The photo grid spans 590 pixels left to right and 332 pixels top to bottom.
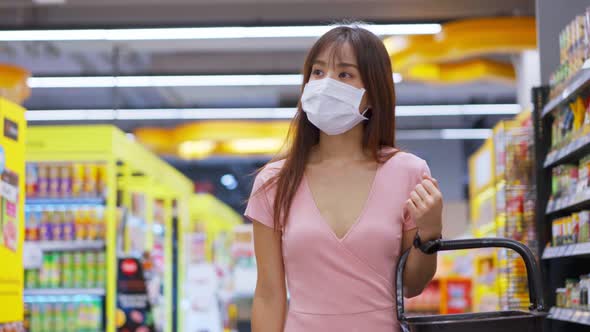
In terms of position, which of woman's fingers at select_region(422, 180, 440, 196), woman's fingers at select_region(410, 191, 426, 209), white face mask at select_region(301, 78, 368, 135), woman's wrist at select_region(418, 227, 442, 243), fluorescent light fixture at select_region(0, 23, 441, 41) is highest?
fluorescent light fixture at select_region(0, 23, 441, 41)

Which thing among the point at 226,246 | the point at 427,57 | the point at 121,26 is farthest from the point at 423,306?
the point at 226,246

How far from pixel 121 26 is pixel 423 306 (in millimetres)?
5072

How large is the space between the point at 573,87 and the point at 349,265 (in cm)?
231

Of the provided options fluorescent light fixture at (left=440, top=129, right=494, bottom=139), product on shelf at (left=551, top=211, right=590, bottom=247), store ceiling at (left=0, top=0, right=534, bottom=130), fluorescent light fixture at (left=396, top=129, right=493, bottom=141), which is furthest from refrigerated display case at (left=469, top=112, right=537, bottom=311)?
fluorescent light fixture at (left=440, top=129, right=494, bottom=139)

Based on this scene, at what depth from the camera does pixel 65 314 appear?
344 inches

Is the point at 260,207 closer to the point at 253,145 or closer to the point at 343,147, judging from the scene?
the point at 343,147

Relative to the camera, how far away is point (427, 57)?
11.6 metres

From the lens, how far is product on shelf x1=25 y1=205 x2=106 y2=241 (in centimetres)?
868

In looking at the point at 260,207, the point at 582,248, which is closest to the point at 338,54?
the point at 260,207

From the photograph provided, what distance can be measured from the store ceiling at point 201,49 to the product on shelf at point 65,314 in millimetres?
2894

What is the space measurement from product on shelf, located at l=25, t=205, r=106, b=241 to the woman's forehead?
6727mm

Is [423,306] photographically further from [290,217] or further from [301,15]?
[290,217]

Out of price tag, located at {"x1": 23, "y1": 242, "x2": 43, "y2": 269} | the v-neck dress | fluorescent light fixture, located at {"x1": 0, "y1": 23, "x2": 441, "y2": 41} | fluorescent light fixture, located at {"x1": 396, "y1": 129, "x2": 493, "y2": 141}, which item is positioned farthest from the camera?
fluorescent light fixture, located at {"x1": 396, "y1": 129, "x2": 493, "y2": 141}

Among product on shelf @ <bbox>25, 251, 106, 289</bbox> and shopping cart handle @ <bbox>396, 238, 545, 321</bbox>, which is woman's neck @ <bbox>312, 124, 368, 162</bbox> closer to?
shopping cart handle @ <bbox>396, 238, 545, 321</bbox>
